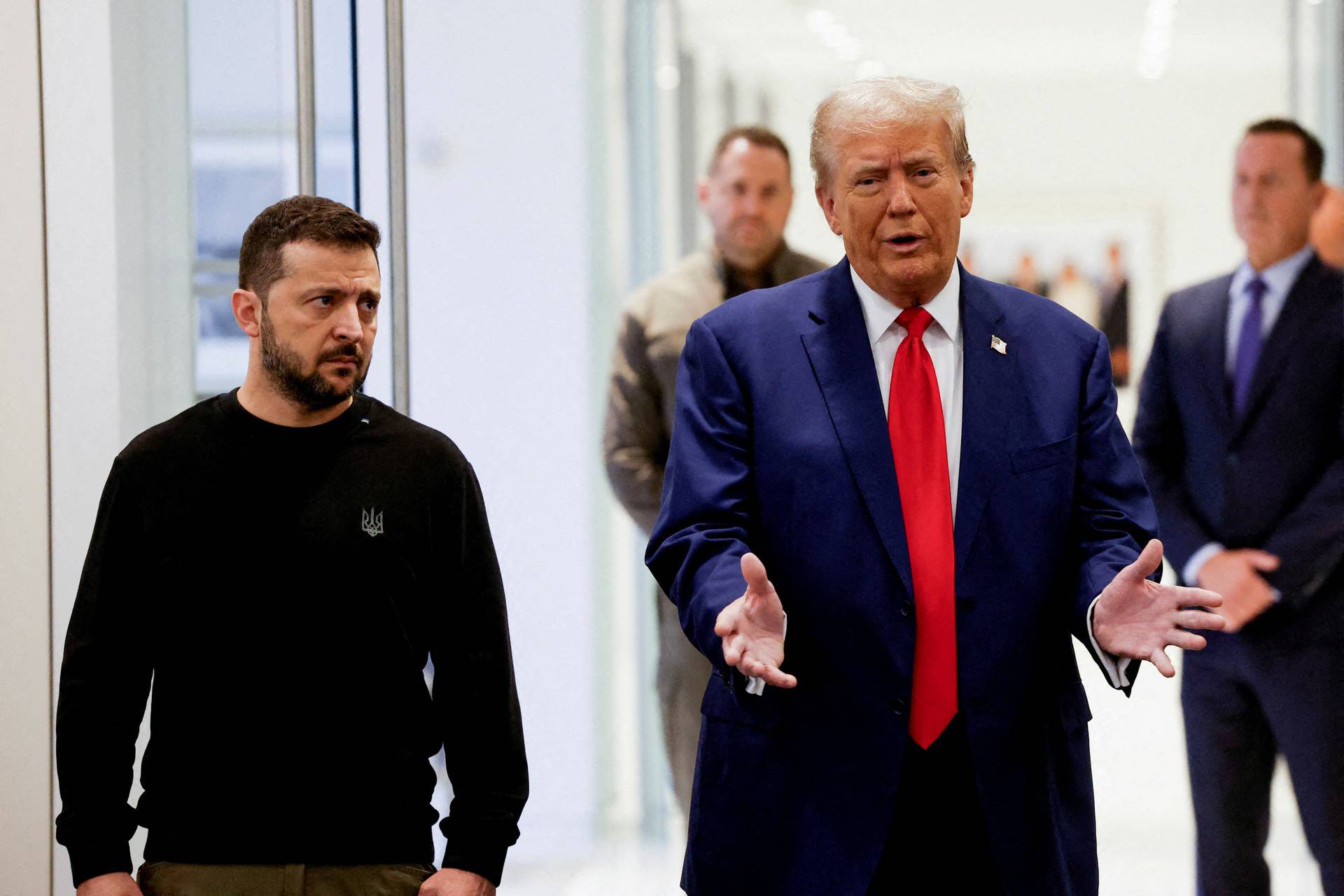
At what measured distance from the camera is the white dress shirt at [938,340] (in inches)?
76.9

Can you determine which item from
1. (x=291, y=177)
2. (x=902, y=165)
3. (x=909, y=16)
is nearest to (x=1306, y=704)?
(x=902, y=165)

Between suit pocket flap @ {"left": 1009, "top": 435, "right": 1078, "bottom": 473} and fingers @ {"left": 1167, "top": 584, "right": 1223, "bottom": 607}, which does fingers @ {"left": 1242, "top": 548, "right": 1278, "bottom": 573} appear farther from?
fingers @ {"left": 1167, "top": 584, "right": 1223, "bottom": 607}

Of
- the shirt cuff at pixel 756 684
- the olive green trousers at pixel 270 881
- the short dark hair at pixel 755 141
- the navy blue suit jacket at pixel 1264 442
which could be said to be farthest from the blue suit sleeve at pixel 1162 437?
the olive green trousers at pixel 270 881

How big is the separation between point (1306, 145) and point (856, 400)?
213 centimetres

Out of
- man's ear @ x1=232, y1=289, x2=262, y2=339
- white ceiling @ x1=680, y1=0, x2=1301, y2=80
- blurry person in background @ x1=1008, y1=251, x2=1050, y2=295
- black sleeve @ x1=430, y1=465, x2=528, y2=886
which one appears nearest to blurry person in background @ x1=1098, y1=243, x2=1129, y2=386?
blurry person in background @ x1=1008, y1=251, x2=1050, y2=295

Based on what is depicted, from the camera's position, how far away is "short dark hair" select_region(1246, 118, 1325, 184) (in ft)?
11.5

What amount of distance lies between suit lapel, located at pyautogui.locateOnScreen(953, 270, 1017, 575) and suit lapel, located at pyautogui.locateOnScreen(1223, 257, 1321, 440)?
1.57 metres

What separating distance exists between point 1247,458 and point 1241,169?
716mm

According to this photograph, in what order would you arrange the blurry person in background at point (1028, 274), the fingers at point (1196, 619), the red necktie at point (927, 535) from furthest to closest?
the blurry person in background at point (1028, 274), the red necktie at point (927, 535), the fingers at point (1196, 619)

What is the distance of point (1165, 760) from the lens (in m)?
5.94

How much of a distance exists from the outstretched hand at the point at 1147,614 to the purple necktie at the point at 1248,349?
1745mm

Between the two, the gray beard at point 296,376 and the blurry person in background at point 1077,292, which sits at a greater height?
the blurry person in background at point 1077,292

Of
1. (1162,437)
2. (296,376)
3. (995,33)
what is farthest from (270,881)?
(995,33)

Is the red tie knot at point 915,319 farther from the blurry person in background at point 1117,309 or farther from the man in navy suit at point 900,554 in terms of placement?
the blurry person in background at point 1117,309
